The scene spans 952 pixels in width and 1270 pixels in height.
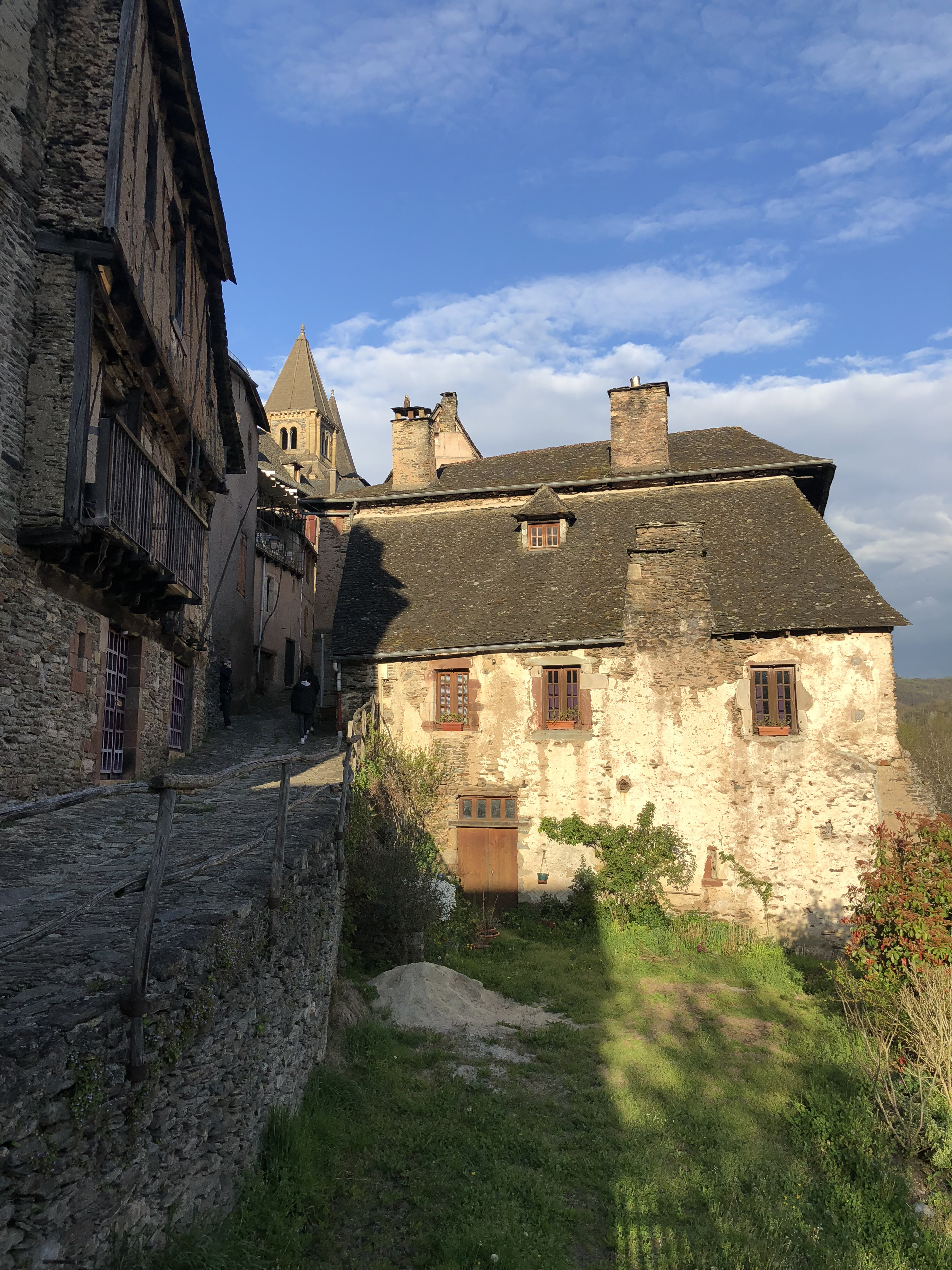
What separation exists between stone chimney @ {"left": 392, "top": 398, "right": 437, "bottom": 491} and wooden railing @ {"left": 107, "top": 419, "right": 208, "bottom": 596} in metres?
7.64

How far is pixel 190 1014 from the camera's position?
4016 mm

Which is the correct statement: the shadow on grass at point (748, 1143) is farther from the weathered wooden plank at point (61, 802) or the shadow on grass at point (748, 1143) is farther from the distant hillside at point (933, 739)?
the distant hillside at point (933, 739)

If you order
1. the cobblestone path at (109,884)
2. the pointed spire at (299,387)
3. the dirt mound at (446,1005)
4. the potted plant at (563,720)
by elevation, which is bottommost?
the dirt mound at (446,1005)

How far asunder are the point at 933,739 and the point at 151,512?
43.4 meters

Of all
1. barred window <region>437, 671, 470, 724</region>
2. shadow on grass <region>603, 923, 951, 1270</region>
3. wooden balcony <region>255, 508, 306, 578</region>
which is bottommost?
shadow on grass <region>603, 923, 951, 1270</region>

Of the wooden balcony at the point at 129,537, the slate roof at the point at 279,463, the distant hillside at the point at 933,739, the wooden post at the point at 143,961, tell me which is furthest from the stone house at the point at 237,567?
the distant hillside at the point at 933,739

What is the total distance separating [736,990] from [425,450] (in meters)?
14.0

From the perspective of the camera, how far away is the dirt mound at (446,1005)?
9.34 metres

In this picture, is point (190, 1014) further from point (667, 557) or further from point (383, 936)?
point (667, 557)

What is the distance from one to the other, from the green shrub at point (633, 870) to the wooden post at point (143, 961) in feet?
39.1

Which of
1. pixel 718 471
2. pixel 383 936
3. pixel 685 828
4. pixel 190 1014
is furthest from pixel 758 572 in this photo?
pixel 190 1014

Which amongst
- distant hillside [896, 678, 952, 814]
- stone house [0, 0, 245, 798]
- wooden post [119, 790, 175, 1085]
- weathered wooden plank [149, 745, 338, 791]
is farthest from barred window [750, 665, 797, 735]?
wooden post [119, 790, 175, 1085]

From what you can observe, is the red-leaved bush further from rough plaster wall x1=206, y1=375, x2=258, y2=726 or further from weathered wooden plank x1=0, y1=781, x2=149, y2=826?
rough plaster wall x1=206, y1=375, x2=258, y2=726

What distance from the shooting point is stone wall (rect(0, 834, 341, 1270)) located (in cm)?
288
